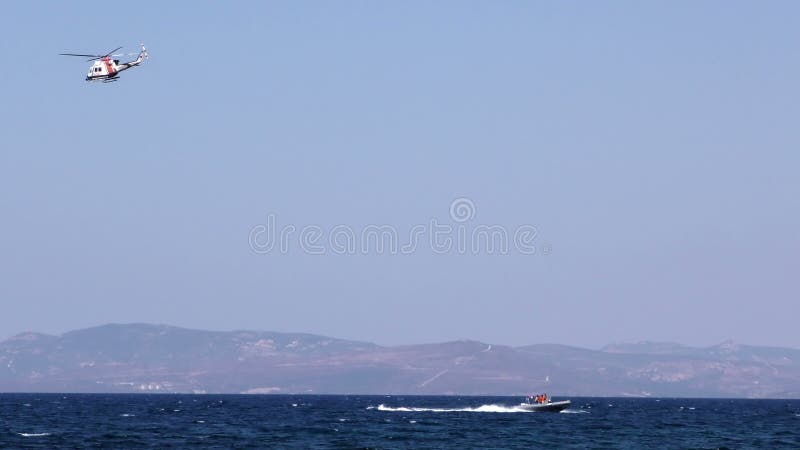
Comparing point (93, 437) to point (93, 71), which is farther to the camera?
point (93, 437)

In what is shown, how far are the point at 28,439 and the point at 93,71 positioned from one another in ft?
164

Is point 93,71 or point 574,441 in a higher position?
point 93,71

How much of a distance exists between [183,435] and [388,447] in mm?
37404

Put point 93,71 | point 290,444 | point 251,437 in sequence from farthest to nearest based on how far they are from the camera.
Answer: point 251,437, point 290,444, point 93,71

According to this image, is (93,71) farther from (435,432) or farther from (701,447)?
(701,447)

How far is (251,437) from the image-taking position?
180625 millimetres

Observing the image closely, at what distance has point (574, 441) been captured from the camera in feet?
575

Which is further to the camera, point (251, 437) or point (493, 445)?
point (251, 437)

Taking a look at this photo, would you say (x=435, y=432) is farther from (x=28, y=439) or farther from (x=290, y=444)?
(x=28, y=439)

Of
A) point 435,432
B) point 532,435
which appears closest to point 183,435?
point 435,432

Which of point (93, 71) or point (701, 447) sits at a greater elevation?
point (93, 71)

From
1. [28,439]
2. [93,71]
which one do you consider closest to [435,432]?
[28,439]

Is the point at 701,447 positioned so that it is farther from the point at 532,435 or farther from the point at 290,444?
the point at 290,444

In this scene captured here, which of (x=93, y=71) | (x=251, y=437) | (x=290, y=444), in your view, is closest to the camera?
(x=93, y=71)
